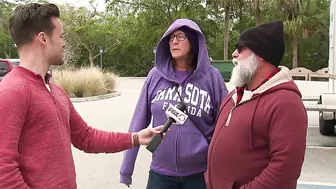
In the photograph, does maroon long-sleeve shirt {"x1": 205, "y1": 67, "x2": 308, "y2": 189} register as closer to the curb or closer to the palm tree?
Result: the curb

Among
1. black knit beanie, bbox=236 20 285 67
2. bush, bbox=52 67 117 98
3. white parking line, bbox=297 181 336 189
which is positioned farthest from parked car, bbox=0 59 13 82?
black knit beanie, bbox=236 20 285 67

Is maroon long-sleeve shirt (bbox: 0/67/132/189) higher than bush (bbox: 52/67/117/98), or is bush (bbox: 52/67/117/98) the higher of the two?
maroon long-sleeve shirt (bbox: 0/67/132/189)

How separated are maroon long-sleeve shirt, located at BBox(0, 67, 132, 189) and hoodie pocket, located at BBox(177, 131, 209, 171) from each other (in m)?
0.95

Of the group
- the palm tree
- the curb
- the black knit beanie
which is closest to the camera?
the black knit beanie

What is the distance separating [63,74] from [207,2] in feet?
62.3

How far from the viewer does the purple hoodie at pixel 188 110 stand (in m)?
2.96

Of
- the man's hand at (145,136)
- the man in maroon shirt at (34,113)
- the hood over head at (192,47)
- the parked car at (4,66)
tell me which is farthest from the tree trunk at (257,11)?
the man in maroon shirt at (34,113)

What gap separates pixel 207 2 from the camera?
110ft

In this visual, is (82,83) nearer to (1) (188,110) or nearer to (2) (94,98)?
(2) (94,98)

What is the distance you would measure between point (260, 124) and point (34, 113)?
114cm

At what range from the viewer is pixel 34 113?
1.94 meters

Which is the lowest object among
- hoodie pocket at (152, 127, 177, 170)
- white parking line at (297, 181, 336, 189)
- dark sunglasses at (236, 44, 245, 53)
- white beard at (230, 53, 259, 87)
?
white parking line at (297, 181, 336, 189)

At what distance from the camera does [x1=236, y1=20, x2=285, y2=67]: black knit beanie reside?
2.39 meters

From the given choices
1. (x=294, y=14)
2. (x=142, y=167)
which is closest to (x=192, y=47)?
(x=142, y=167)
